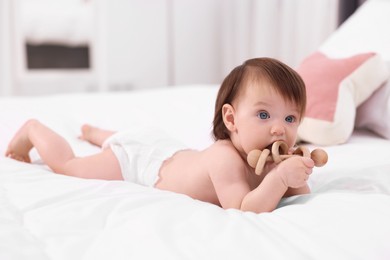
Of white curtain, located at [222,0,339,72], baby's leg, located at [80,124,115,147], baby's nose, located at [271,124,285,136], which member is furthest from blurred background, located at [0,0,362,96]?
baby's nose, located at [271,124,285,136]

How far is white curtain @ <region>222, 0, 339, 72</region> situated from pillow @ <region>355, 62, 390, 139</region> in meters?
1.27

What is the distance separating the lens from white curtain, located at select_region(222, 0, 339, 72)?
2.69 m

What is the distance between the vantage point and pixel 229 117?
2.95ft

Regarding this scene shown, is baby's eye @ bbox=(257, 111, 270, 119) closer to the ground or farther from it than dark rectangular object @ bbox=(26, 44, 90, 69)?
closer to the ground

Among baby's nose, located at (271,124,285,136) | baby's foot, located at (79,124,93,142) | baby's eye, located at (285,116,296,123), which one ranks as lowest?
baby's foot, located at (79,124,93,142)

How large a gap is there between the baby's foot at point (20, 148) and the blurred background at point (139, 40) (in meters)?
1.93

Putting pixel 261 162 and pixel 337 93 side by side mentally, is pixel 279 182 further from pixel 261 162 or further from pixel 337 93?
pixel 337 93

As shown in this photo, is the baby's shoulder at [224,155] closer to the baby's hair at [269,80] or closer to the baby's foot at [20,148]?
the baby's hair at [269,80]

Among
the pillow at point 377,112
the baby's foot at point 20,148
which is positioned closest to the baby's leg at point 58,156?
the baby's foot at point 20,148

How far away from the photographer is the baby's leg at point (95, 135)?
1.34m

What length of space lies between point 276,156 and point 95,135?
71cm

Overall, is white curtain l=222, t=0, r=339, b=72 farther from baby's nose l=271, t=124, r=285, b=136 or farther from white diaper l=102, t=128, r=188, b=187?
baby's nose l=271, t=124, r=285, b=136

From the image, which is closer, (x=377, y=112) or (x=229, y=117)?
(x=229, y=117)

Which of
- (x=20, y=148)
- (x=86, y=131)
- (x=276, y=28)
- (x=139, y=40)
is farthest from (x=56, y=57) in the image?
(x=20, y=148)
